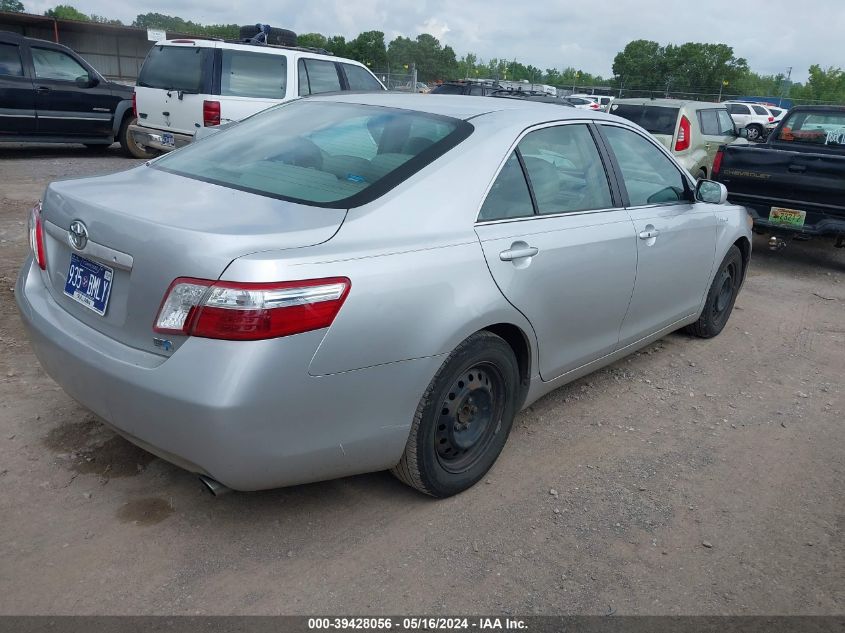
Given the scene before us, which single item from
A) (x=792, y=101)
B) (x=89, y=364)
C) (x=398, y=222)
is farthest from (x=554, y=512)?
(x=792, y=101)

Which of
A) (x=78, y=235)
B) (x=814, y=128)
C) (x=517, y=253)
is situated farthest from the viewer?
(x=814, y=128)

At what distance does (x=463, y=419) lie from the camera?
3.14 meters

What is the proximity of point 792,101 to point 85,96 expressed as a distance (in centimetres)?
5361

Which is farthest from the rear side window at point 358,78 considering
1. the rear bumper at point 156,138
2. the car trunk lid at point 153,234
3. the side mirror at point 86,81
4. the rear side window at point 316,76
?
the car trunk lid at point 153,234

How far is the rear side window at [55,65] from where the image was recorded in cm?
1134

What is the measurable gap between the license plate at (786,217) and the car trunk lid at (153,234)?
643cm

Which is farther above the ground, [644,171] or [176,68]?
[176,68]

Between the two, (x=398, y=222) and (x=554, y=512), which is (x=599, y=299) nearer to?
(x=554, y=512)

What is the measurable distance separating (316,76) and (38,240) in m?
7.83

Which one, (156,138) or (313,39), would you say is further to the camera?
(313,39)

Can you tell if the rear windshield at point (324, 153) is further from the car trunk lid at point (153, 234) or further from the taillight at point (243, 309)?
the taillight at point (243, 309)

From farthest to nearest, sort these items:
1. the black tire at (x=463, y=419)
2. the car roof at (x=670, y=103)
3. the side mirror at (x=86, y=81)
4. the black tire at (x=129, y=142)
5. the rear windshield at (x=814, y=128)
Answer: the black tire at (x=129, y=142)
the side mirror at (x=86, y=81)
the car roof at (x=670, y=103)
the rear windshield at (x=814, y=128)
the black tire at (x=463, y=419)

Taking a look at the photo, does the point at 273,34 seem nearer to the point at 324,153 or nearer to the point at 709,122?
the point at 709,122

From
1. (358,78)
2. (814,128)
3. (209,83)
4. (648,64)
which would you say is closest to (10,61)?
(209,83)
